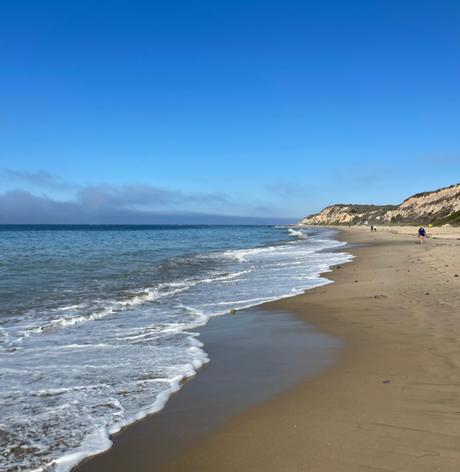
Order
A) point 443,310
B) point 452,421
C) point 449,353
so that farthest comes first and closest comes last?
1. point 443,310
2. point 449,353
3. point 452,421

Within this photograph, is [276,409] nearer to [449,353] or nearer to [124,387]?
[124,387]

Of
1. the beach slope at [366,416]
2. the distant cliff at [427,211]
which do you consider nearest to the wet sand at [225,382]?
the beach slope at [366,416]

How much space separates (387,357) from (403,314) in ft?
11.4

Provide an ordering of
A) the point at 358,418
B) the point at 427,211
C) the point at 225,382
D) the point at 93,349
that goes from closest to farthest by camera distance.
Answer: the point at 358,418
the point at 225,382
the point at 93,349
the point at 427,211

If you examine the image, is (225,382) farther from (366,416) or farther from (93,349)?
(93,349)

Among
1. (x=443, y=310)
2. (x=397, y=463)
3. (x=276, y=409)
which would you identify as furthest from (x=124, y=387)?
(x=443, y=310)

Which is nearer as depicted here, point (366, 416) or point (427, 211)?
point (366, 416)

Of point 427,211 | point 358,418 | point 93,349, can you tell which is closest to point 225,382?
point 358,418

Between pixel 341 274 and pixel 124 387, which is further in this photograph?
pixel 341 274

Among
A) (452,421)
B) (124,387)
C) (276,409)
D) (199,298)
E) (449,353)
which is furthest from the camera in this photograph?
(199,298)

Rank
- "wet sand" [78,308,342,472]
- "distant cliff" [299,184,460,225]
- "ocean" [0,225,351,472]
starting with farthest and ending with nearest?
1. "distant cliff" [299,184,460,225]
2. "ocean" [0,225,351,472]
3. "wet sand" [78,308,342,472]

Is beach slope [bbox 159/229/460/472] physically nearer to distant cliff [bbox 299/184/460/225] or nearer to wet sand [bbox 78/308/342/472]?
wet sand [bbox 78/308/342/472]

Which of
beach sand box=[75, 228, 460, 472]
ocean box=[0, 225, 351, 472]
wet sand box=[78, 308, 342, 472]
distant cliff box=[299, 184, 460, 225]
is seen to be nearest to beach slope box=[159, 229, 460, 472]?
beach sand box=[75, 228, 460, 472]

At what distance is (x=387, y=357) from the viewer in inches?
271
